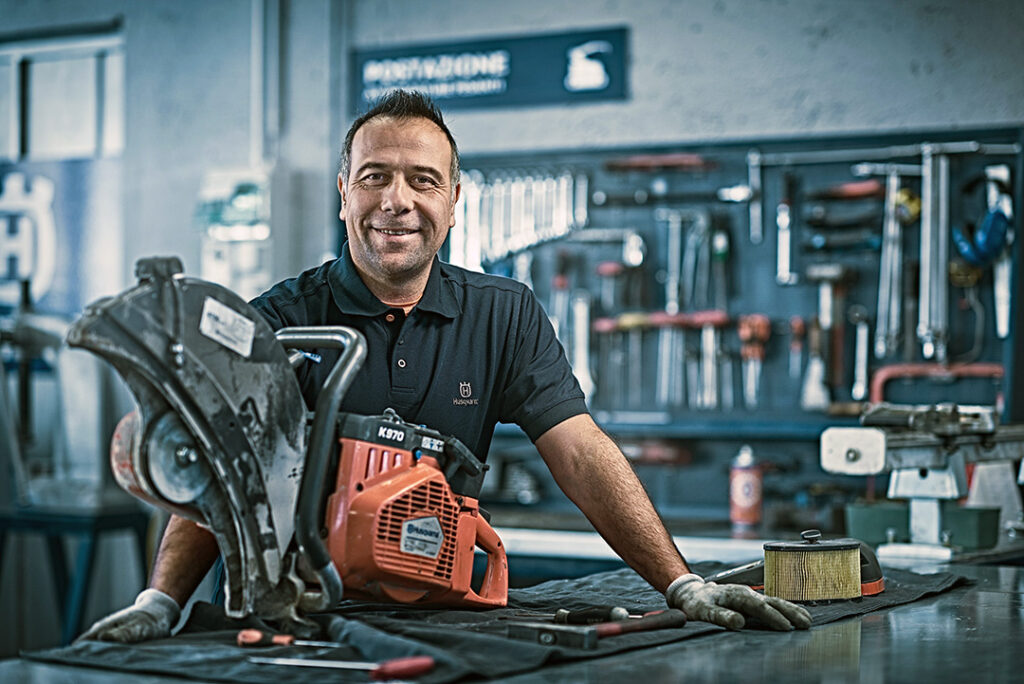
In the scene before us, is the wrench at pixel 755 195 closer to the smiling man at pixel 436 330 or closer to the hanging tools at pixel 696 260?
the hanging tools at pixel 696 260

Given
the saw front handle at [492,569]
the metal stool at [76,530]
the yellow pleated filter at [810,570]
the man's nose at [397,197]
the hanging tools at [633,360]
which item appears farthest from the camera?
the metal stool at [76,530]

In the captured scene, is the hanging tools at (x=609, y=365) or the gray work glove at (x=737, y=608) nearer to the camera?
the gray work glove at (x=737, y=608)

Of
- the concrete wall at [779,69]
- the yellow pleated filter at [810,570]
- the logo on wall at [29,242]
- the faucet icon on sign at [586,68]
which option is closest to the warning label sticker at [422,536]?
the yellow pleated filter at [810,570]

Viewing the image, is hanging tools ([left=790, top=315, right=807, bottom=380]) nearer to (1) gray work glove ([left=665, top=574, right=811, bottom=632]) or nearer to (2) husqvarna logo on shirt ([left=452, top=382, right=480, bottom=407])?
(2) husqvarna logo on shirt ([left=452, top=382, right=480, bottom=407])

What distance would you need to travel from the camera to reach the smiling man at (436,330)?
2041 millimetres

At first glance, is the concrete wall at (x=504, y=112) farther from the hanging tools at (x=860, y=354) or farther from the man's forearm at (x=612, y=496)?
the man's forearm at (x=612, y=496)

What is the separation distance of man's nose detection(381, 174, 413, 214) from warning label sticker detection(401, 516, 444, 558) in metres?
0.59

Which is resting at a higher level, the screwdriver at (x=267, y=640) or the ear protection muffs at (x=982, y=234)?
the ear protection muffs at (x=982, y=234)

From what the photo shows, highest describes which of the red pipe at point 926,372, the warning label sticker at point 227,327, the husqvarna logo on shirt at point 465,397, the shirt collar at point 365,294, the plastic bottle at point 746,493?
the shirt collar at point 365,294

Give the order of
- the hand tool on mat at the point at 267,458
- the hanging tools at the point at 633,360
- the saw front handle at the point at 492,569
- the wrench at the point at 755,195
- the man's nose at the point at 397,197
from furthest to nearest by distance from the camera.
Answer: the hanging tools at the point at 633,360 → the wrench at the point at 755,195 → the man's nose at the point at 397,197 → the saw front handle at the point at 492,569 → the hand tool on mat at the point at 267,458

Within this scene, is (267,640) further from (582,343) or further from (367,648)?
(582,343)

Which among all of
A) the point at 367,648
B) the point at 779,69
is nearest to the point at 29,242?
the point at 779,69

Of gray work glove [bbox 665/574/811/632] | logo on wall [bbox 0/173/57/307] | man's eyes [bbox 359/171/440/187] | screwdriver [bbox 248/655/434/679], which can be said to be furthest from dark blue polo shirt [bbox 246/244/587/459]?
logo on wall [bbox 0/173/57/307]

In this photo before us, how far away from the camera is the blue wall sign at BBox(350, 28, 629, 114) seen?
443 centimetres
